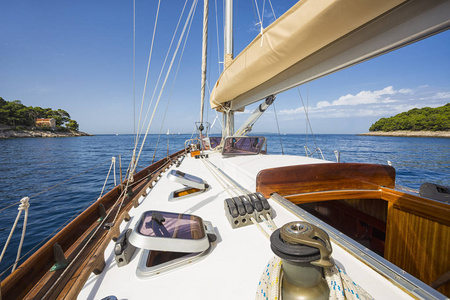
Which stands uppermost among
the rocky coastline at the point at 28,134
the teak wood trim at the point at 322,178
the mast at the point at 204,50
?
the mast at the point at 204,50

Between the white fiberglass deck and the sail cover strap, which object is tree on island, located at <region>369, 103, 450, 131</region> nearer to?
the sail cover strap

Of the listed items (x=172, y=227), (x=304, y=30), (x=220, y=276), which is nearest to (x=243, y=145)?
(x=304, y=30)

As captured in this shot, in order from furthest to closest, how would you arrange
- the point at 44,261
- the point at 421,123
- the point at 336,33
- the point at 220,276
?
1. the point at 421,123
2. the point at 336,33
3. the point at 44,261
4. the point at 220,276

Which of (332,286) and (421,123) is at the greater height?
(421,123)

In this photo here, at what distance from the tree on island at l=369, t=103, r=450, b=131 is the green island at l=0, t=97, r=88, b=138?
103m

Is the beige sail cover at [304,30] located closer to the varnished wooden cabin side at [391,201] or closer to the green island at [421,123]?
the varnished wooden cabin side at [391,201]

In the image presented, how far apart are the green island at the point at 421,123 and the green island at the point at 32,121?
103 metres

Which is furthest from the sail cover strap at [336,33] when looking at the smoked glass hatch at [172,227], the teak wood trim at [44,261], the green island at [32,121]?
the green island at [32,121]

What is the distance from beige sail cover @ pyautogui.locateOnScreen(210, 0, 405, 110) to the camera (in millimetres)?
1220

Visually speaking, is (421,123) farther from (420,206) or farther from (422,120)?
(420,206)

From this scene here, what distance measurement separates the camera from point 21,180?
922cm

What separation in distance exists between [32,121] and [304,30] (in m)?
77.2

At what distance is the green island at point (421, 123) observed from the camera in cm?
4367

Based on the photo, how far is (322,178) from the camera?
2.15 m
